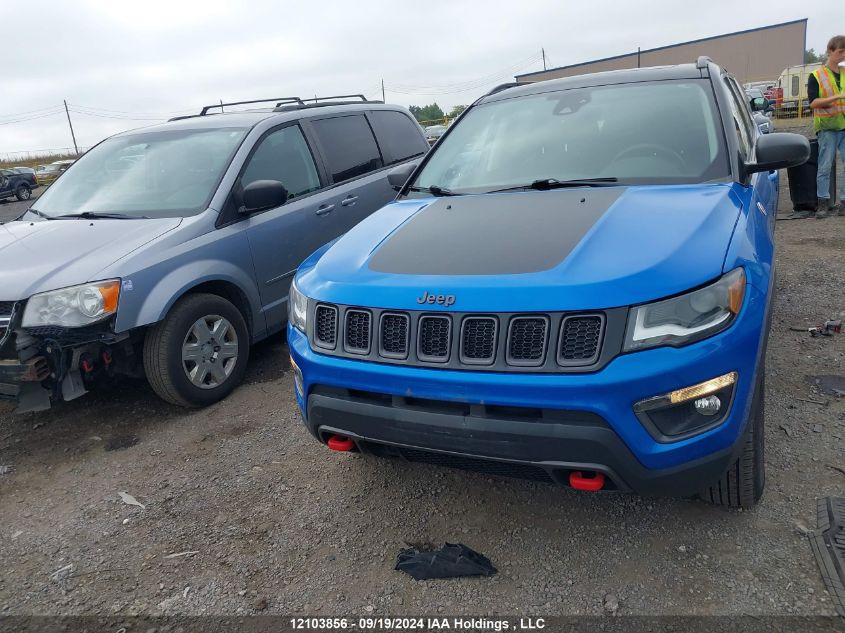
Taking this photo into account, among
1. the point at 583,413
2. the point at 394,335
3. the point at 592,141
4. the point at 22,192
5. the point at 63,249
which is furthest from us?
the point at 22,192

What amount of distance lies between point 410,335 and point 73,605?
66.6 inches

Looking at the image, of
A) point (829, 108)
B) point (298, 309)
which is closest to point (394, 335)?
point (298, 309)

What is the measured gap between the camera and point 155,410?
4.16 metres

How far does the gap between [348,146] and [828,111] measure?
225 inches

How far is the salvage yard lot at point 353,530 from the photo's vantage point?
2287 millimetres

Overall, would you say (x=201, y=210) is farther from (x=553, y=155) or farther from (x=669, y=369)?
(x=669, y=369)

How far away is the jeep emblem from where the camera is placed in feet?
7.12

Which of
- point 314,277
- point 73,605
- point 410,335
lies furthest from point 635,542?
point 73,605

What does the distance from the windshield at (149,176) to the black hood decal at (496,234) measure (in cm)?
206

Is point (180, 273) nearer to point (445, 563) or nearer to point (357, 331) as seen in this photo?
point (357, 331)

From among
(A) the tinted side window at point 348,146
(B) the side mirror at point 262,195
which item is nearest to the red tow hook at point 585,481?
(B) the side mirror at point 262,195

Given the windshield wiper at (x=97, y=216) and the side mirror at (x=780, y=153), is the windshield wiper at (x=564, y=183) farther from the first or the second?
the windshield wiper at (x=97, y=216)

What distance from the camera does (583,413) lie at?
78.2 inches

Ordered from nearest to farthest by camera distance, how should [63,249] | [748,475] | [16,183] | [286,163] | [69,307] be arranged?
[748,475]
[69,307]
[63,249]
[286,163]
[16,183]
